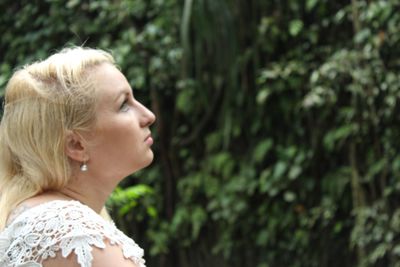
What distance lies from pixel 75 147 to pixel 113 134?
9cm

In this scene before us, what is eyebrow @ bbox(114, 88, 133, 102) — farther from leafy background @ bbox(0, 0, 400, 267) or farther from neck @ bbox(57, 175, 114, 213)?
leafy background @ bbox(0, 0, 400, 267)

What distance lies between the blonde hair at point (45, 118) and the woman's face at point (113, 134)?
0.03 m

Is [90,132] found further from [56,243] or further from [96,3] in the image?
[96,3]

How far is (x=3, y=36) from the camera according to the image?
696cm

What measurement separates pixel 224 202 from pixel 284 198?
489 mm

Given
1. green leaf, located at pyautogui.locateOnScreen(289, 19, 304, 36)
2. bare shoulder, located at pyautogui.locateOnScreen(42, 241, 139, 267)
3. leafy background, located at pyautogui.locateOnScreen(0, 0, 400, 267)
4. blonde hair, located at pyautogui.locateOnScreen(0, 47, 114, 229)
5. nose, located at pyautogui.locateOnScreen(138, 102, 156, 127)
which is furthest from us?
green leaf, located at pyautogui.locateOnScreen(289, 19, 304, 36)

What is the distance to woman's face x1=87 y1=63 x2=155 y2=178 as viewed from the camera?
1.98 m

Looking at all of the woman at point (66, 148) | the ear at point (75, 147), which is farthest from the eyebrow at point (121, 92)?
the ear at point (75, 147)

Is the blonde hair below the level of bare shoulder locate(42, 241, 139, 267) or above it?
above

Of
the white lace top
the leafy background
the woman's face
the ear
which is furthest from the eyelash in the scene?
the leafy background

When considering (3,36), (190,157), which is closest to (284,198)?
(190,157)

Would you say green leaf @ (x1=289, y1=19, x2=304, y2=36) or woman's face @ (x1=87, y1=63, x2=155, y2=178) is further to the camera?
green leaf @ (x1=289, y1=19, x2=304, y2=36)

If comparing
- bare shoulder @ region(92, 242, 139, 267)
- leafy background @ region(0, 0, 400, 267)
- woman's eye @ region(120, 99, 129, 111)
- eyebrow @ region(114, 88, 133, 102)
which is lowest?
leafy background @ region(0, 0, 400, 267)

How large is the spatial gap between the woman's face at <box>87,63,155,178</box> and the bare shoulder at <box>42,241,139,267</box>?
0.24 metres
